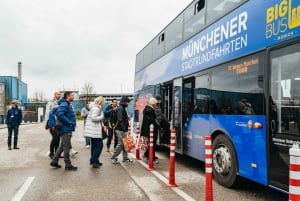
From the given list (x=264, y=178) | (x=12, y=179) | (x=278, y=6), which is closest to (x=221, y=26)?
(x=278, y=6)

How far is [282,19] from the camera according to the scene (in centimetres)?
539

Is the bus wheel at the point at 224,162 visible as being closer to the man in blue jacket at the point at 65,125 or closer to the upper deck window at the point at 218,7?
the upper deck window at the point at 218,7

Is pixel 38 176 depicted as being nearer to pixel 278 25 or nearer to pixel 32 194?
pixel 32 194

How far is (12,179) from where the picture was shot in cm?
802

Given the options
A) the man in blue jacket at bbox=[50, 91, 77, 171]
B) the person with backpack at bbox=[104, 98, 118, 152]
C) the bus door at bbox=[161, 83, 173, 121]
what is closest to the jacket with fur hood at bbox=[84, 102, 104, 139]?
the man in blue jacket at bbox=[50, 91, 77, 171]

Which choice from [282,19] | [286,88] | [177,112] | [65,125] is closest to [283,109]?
[286,88]

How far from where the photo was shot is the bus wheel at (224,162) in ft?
22.5

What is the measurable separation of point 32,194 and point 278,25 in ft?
16.4

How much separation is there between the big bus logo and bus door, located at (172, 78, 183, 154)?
455 centimetres

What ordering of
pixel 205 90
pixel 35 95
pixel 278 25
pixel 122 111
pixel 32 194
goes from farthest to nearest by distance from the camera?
pixel 35 95, pixel 122 111, pixel 205 90, pixel 32 194, pixel 278 25

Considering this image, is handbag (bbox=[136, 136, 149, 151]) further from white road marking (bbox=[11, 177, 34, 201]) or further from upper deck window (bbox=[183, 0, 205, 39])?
white road marking (bbox=[11, 177, 34, 201])

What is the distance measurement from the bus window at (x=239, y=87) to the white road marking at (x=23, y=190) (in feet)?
13.3

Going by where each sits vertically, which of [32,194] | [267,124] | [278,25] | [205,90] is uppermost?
[278,25]

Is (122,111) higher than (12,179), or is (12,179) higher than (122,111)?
(122,111)
